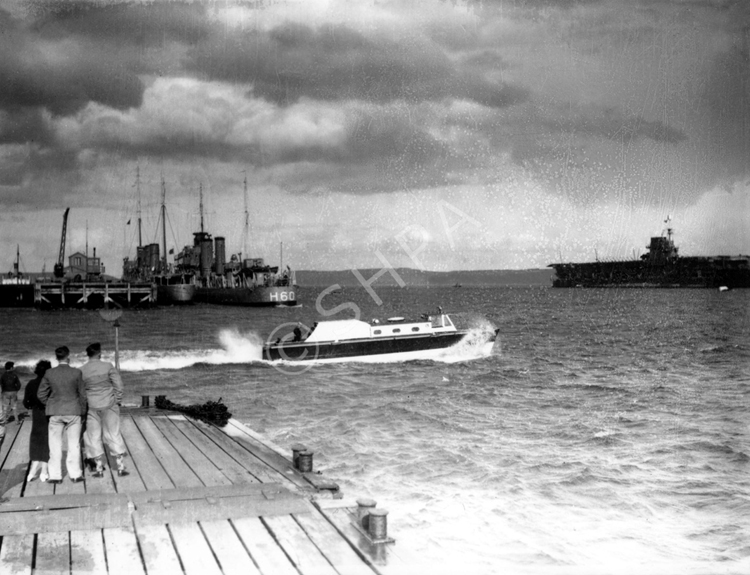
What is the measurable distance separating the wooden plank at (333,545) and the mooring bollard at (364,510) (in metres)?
0.29

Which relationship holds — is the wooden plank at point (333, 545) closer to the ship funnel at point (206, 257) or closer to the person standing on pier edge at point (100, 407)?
the person standing on pier edge at point (100, 407)

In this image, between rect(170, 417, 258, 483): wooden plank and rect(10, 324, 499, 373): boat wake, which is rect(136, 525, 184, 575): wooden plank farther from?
rect(10, 324, 499, 373): boat wake

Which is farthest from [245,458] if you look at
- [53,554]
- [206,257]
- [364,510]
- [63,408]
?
[206,257]

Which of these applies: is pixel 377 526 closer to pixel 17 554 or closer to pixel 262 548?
pixel 262 548

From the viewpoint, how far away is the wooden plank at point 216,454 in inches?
355

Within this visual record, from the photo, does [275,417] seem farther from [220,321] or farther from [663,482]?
[220,321]

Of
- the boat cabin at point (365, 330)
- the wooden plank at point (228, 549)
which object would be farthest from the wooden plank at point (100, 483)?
the boat cabin at point (365, 330)

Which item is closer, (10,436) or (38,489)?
(38,489)

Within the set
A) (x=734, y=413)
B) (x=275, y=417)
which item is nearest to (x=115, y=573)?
(x=275, y=417)

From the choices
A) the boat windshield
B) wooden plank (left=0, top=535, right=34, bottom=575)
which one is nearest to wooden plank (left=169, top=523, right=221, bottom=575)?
wooden plank (left=0, top=535, right=34, bottom=575)

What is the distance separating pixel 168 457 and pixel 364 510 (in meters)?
4.53

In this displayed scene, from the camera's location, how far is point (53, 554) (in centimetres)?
611

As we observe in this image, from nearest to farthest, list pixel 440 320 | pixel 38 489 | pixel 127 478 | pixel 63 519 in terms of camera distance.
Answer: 1. pixel 63 519
2. pixel 38 489
3. pixel 127 478
4. pixel 440 320

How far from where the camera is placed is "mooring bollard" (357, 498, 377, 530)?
6.80 meters
